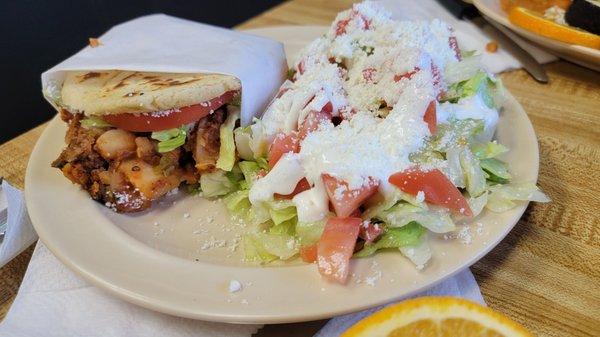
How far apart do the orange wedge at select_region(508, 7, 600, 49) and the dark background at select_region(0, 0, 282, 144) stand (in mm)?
2381

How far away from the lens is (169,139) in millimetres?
1545

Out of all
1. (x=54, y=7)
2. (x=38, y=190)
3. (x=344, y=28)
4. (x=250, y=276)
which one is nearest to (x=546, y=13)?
(x=344, y=28)

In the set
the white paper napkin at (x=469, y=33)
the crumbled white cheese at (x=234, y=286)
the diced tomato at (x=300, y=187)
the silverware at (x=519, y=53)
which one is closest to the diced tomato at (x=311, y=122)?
the diced tomato at (x=300, y=187)

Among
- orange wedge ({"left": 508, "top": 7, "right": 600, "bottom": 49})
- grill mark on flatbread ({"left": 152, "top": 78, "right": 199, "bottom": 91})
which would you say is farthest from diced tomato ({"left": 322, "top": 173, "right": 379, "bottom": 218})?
orange wedge ({"left": 508, "top": 7, "right": 600, "bottom": 49})

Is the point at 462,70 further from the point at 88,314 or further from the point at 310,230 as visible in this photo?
the point at 88,314

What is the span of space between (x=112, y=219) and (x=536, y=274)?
1102 millimetres

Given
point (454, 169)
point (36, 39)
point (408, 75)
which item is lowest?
point (36, 39)

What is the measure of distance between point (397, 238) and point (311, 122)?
0.41 m

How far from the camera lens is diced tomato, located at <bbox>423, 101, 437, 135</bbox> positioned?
4.65 feet

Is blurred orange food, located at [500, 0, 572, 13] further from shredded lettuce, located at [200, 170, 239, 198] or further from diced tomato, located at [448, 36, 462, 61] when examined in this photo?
shredded lettuce, located at [200, 170, 239, 198]

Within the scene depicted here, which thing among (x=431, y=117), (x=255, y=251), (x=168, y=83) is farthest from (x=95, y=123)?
(x=431, y=117)

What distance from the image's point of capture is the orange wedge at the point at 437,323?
947 mm

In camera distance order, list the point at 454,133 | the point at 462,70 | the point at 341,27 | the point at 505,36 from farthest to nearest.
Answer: the point at 505,36
the point at 341,27
the point at 462,70
the point at 454,133

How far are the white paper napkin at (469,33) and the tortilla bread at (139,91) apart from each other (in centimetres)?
117
